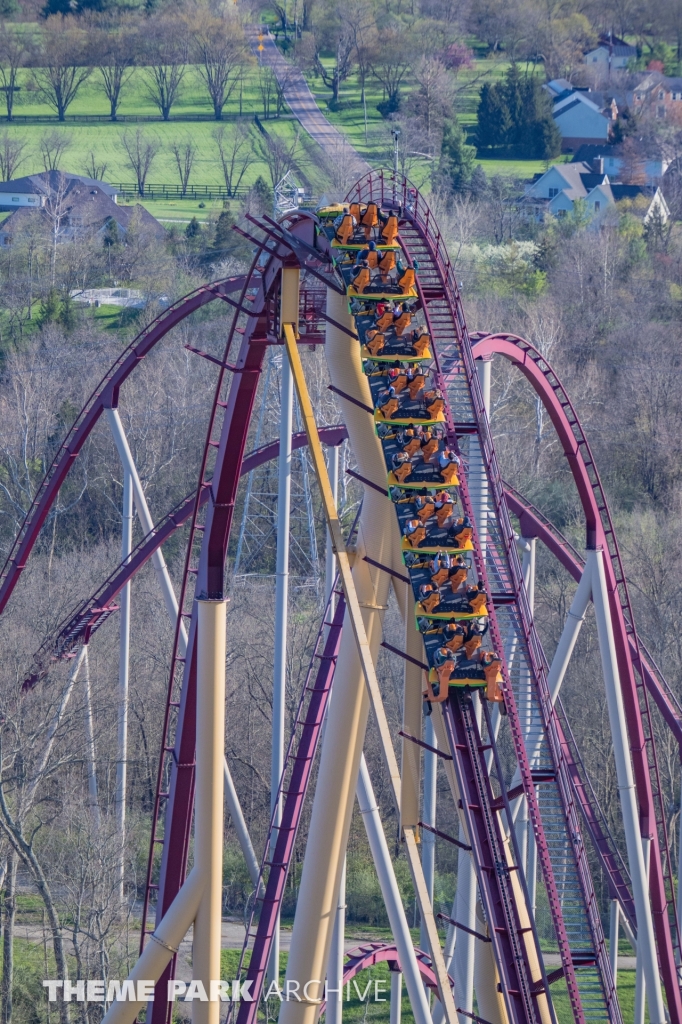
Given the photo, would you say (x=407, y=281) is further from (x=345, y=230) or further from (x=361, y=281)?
(x=345, y=230)

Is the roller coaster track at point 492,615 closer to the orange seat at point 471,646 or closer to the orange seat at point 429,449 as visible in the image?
the orange seat at point 471,646

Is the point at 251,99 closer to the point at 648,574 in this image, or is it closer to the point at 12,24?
the point at 12,24

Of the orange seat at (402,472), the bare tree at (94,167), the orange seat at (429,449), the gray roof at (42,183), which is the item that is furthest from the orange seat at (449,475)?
the bare tree at (94,167)

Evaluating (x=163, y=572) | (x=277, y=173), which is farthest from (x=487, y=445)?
(x=277, y=173)

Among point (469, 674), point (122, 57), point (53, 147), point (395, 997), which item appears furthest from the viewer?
point (122, 57)

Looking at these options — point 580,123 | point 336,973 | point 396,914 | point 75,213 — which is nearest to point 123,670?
point 336,973
